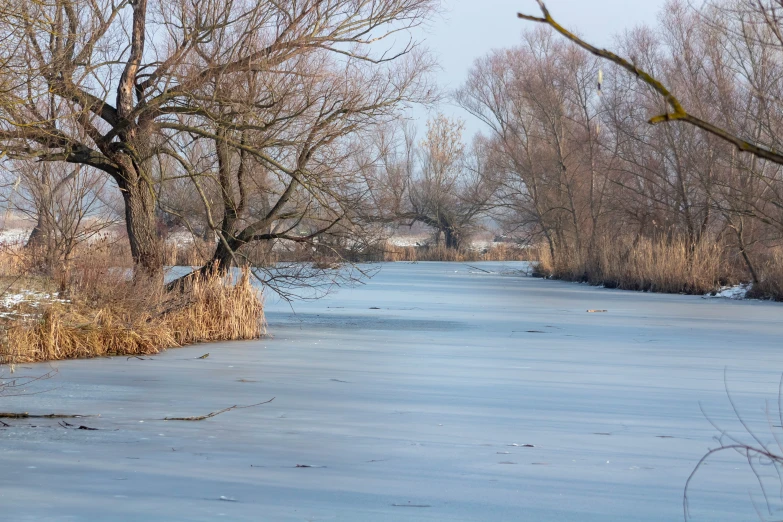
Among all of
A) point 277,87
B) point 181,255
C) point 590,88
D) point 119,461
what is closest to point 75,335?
point 277,87

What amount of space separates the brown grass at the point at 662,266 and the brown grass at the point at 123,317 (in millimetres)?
11741

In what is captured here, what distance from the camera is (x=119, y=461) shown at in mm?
4508

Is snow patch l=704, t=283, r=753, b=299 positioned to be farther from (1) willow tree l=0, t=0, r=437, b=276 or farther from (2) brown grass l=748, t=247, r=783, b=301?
(1) willow tree l=0, t=0, r=437, b=276

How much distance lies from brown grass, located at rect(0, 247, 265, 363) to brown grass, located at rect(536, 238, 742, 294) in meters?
11.7

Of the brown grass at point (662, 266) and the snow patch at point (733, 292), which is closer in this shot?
the snow patch at point (733, 292)

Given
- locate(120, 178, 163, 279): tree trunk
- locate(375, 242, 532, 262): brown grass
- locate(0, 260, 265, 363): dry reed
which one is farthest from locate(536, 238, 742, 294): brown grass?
locate(375, 242, 532, 262): brown grass

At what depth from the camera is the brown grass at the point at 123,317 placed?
834cm

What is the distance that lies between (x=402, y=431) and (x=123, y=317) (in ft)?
15.2

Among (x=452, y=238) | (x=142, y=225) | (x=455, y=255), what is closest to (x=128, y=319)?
(x=142, y=225)

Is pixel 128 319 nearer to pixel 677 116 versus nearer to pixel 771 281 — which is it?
pixel 677 116

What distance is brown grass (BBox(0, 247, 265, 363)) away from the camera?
8.34 m

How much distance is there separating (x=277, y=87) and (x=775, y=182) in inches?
449

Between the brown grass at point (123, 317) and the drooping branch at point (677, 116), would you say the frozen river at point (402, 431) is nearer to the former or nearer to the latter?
the brown grass at point (123, 317)

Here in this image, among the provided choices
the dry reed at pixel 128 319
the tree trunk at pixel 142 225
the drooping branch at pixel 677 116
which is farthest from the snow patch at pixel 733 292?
the drooping branch at pixel 677 116
